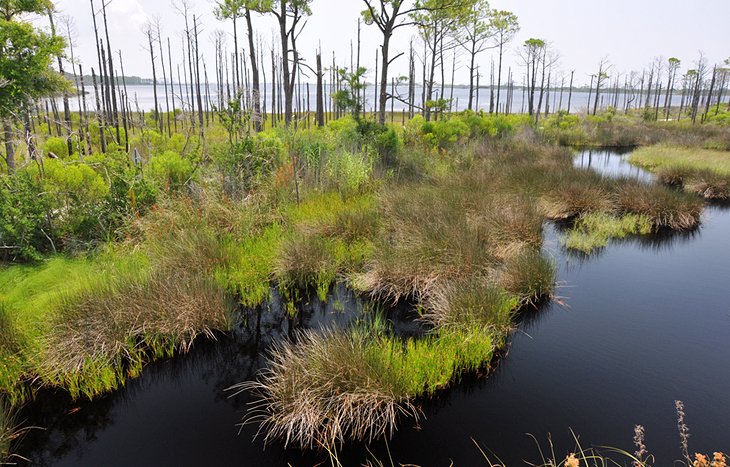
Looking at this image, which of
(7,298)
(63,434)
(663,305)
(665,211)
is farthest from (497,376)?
(665,211)

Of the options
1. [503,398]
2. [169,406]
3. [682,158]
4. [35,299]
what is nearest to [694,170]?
[682,158]

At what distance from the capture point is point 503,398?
3781mm

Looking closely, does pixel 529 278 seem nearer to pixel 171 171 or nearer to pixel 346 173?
pixel 346 173

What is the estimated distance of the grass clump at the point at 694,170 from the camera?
11.5m

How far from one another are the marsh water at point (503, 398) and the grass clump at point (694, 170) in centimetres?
763

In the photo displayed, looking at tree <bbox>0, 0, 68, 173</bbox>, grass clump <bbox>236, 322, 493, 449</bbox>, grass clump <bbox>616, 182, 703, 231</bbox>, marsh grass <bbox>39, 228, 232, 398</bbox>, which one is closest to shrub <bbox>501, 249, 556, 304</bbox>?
grass clump <bbox>236, 322, 493, 449</bbox>

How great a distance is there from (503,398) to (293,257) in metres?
3.30

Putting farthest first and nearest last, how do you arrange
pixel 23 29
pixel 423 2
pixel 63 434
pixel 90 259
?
pixel 423 2 < pixel 23 29 < pixel 90 259 < pixel 63 434

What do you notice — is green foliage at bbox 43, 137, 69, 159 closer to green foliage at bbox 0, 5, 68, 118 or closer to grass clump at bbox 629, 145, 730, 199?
green foliage at bbox 0, 5, 68, 118

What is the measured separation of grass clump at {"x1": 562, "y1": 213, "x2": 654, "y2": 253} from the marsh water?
73.2 inches

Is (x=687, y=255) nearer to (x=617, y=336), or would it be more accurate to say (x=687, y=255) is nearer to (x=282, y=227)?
(x=617, y=336)

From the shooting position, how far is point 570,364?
13.9 ft

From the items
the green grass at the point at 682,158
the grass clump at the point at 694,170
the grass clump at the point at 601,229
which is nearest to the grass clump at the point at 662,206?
the grass clump at the point at 601,229

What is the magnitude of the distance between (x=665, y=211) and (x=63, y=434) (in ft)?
34.3
